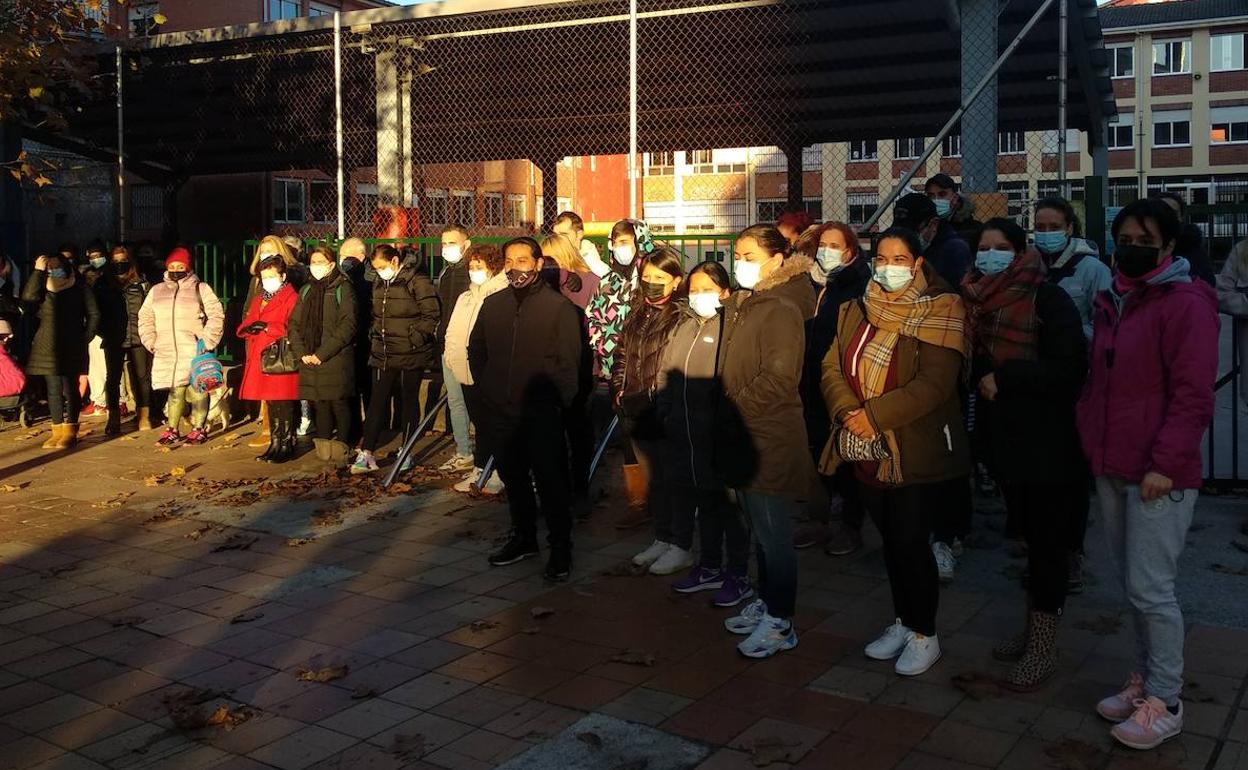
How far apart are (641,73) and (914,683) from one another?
10.9 m

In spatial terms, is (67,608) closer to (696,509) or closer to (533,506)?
(533,506)

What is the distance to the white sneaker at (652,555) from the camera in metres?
6.54

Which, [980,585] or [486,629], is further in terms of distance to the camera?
[980,585]

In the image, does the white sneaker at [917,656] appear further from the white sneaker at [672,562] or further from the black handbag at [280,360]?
the black handbag at [280,360]

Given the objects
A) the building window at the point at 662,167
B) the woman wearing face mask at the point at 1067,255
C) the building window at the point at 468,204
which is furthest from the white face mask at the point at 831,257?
the building window at the point at 662,167

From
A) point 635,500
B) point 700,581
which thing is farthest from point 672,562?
point 635,500

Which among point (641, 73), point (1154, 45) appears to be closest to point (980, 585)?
point (641, 73)

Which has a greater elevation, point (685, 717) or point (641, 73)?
point (641, 73)

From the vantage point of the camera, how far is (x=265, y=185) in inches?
928

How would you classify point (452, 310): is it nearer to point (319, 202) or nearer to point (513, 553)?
point (513, 553)

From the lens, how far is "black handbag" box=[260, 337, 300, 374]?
9.80m

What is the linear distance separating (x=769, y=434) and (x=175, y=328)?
7.39 meters

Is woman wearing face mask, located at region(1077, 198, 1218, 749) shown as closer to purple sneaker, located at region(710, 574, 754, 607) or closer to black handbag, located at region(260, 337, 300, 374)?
purple sneaker, located at region(710, 574, 754, 607)

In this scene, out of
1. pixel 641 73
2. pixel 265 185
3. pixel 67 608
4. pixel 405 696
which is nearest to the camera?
pixel 405 696
